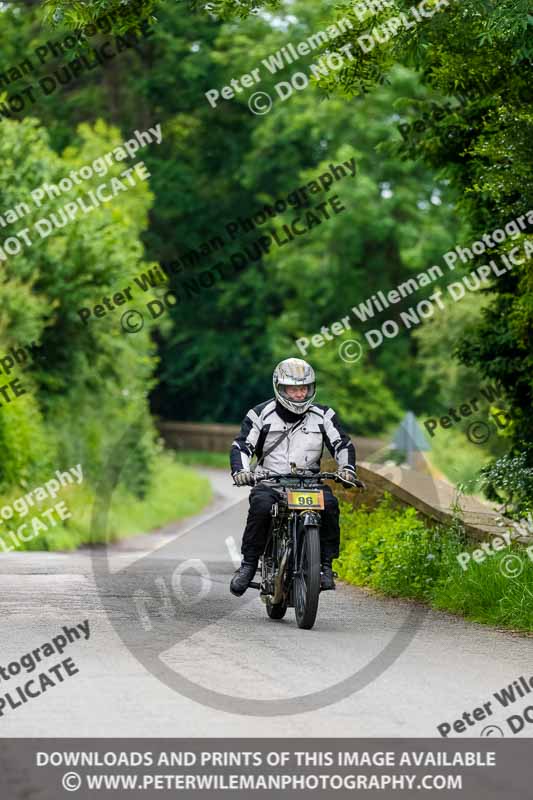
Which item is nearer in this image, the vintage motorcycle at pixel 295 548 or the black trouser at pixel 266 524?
the vintage motorcycle at pixel 295 548

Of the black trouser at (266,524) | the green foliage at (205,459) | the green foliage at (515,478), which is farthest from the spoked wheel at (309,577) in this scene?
the green foliage at (205,459)

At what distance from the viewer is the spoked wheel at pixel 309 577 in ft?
34.8

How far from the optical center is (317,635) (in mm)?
10531

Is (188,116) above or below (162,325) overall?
above

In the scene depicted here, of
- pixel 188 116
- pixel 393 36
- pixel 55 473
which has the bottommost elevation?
pixel 55 473

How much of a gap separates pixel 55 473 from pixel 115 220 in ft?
18.6

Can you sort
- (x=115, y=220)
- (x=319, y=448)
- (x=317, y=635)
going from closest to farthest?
(x=317, y=635), (x=319, y=448), (x=115, y=220)

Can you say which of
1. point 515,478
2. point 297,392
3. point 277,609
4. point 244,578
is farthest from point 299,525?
point 515,478

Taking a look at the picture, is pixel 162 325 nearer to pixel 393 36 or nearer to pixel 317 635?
pixel 393 36

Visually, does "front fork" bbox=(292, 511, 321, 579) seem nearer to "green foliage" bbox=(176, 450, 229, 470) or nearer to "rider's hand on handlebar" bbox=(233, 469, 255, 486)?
"rider's hand on handlebar" bbox=(233, 469, 255, 486)

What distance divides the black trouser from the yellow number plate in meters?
0.18

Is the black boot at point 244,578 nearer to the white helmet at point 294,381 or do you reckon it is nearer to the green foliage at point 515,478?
the white helmet at point 294,381

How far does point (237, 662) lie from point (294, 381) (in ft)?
8.91

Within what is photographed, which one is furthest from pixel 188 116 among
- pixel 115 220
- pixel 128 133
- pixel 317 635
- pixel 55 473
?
pixel 317 635
